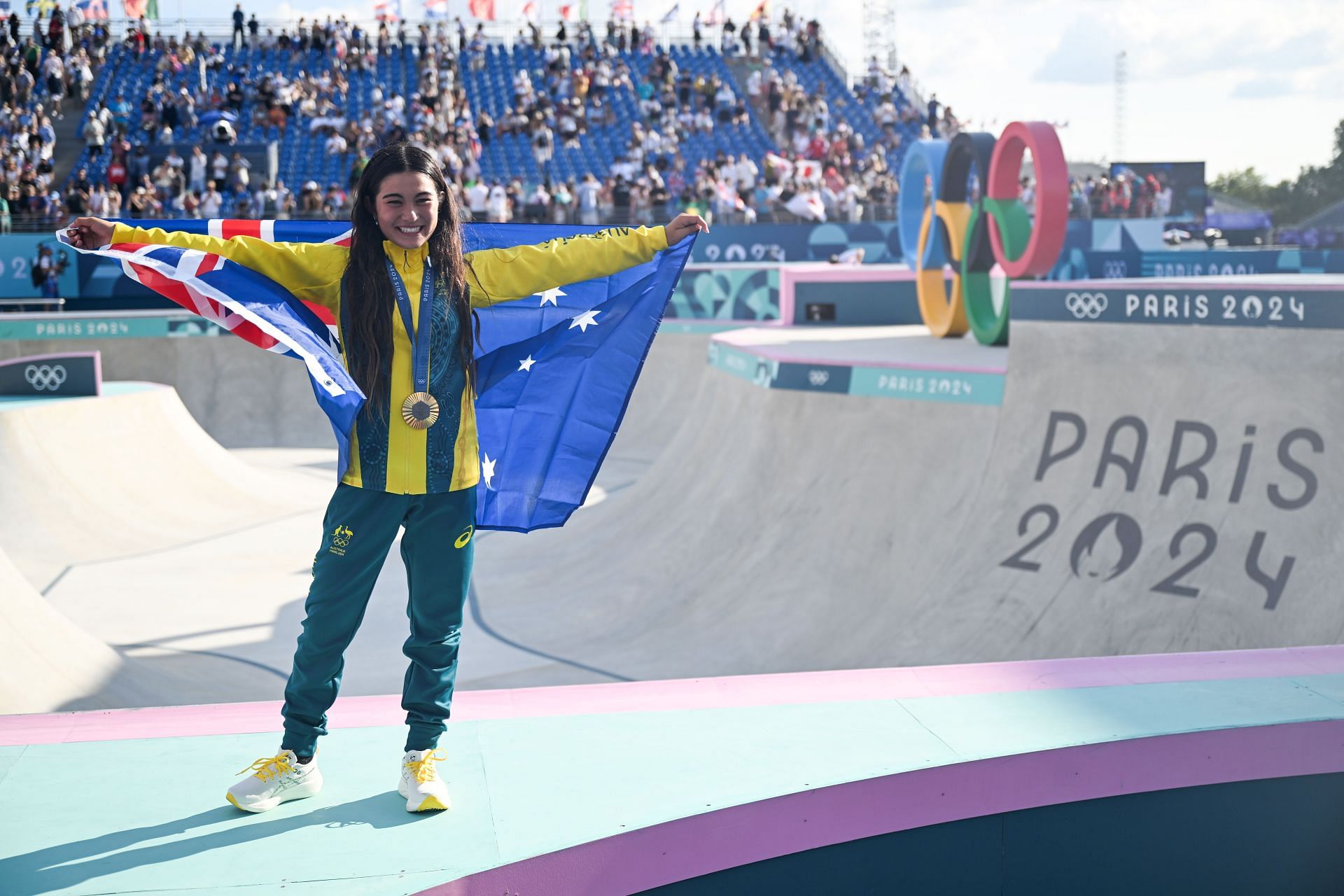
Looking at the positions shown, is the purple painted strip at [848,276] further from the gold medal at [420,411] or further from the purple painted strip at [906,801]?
the gold medal at [420,411]

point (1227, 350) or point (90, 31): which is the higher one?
point (90, 31)

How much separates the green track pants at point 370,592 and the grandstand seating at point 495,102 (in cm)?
2333

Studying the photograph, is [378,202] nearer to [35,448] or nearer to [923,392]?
[923,392]

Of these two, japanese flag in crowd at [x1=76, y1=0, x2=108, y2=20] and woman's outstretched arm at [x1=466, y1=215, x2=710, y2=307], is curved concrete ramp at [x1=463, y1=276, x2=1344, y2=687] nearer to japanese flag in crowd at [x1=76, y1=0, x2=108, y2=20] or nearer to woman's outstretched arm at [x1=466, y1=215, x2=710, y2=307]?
woman's outstretched arm at [x1=466, y1=215, x2=710, y2=307]

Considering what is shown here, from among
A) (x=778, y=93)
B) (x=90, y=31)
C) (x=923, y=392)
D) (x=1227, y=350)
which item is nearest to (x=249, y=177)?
(x=90, y=31)

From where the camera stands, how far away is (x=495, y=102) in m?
29.8

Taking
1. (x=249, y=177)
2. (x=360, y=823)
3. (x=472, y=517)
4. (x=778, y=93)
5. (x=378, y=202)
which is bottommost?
(x=360, y=823)

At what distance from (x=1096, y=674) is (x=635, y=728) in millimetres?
1575

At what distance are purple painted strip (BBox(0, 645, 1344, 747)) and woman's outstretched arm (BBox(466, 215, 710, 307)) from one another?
134 centimetres

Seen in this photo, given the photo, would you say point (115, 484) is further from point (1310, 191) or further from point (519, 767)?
point (1310, 191)

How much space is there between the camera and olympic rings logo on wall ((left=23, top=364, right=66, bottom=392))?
13.4m

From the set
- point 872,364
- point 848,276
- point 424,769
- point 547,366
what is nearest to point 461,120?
point 848,276

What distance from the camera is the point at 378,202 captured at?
10.5 feet

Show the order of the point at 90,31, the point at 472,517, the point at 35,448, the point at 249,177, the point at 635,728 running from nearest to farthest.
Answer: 1. the point at 472,517
2. the point at 635,728
3. the point at 35,448
4. the point at 249,177
5. the point at 90,31
